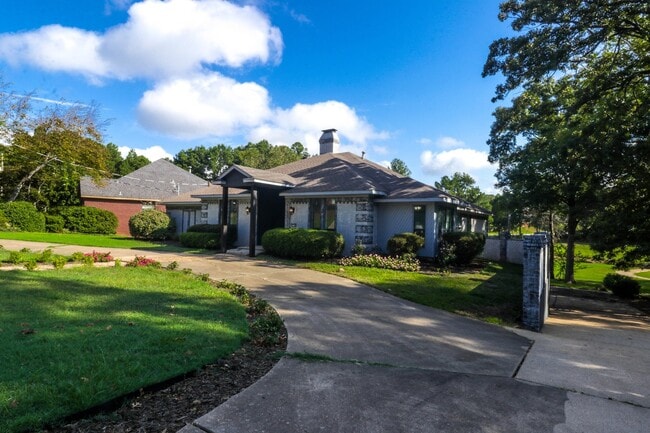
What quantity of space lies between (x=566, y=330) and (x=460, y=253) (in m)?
7.74

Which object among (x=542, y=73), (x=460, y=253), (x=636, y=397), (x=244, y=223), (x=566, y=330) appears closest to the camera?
(x=636, y=397)

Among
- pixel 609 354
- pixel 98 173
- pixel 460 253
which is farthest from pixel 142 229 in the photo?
pixel 609 354

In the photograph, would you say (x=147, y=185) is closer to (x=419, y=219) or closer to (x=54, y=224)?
(x=54, y=224)

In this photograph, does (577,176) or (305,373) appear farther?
(577,176)

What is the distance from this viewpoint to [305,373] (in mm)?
4094

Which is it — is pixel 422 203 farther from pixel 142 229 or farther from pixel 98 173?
pixel 98 173

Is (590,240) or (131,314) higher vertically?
(590,240)

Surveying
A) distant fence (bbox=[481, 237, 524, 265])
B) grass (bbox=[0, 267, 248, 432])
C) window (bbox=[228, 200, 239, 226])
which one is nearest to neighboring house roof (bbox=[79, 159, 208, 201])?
window (bbox=[228, 200, 239, 226])

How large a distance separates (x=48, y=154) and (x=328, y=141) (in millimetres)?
20988

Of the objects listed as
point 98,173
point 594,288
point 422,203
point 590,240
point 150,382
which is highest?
point 98,173

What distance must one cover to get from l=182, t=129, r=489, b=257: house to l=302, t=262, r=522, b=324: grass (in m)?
2.85

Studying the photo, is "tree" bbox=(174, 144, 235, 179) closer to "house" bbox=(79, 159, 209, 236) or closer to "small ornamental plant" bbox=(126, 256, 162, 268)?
"house" bbox=(79, 159, 209, 236)

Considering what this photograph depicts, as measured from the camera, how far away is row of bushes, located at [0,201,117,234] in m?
24.9

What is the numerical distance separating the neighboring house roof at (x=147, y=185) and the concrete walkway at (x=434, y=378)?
23984mm
